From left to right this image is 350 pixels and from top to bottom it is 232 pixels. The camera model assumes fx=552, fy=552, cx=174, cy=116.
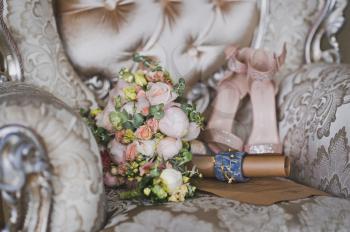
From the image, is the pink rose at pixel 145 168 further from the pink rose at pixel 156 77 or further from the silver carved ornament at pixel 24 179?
the silver carved ornament at pixel 24 179

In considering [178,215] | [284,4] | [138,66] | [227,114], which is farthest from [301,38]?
[178,215]

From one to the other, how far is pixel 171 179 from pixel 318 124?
17.5 inches

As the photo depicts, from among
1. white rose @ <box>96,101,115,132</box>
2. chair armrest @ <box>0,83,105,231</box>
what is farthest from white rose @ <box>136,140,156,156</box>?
chair armrest @ <box>0,83,105,231</box>

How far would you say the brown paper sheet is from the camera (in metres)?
1.07

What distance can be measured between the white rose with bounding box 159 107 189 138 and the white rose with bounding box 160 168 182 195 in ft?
0.27

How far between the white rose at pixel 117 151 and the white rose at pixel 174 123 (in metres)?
0.10

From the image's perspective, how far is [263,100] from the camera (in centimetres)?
148

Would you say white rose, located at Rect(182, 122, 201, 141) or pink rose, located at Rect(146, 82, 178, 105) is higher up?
pink rose, located at Rect(146, 82, 178, 105)

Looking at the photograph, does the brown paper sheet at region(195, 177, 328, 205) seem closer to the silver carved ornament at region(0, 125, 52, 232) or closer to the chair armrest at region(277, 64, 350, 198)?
the chair armrest at region(277, 64, 350, 198)

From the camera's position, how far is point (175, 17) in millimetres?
1532

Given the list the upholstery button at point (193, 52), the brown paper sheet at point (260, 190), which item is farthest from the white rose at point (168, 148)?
the upholstery button at point (193, 52)

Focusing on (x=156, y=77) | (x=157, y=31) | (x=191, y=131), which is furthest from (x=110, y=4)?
(x=191, y=131)

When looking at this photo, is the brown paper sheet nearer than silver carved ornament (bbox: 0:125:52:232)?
No

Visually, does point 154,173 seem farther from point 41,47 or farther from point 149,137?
point 41,47
